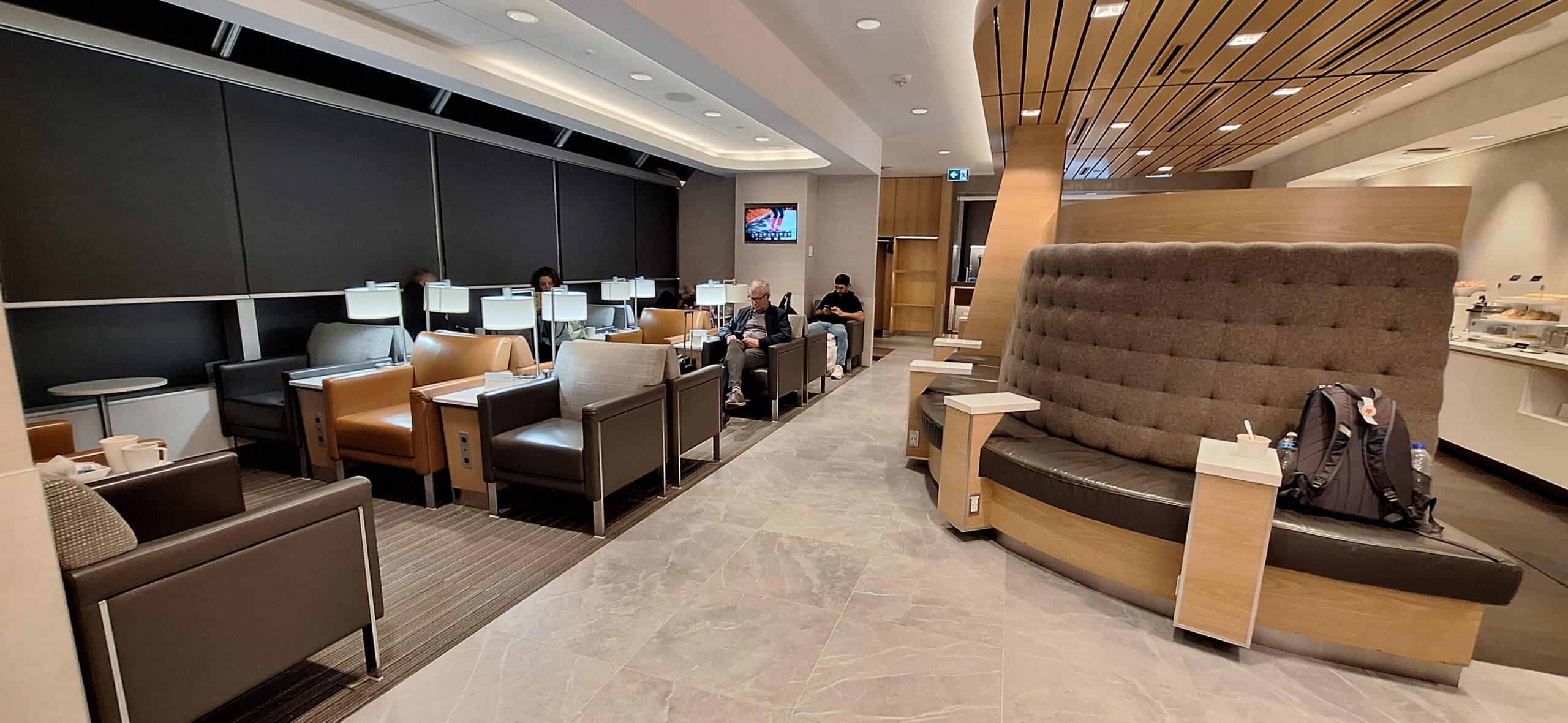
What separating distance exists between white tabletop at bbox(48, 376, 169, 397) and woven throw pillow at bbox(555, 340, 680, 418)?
96.2 inches

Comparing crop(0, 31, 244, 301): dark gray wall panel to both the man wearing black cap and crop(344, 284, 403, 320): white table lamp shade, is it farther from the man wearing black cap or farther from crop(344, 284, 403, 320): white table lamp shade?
the man wearing black cap

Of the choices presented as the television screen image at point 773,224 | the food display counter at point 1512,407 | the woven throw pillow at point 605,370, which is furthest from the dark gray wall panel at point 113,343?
the food display counter at point 1512,407

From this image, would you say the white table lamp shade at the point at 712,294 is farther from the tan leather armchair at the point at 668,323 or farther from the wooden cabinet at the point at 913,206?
the wooden cabinet at the point at 913,206

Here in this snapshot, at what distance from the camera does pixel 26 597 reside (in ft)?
4.05

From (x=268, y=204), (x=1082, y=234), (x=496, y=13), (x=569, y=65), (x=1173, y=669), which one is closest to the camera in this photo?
(x=1173, y=669)

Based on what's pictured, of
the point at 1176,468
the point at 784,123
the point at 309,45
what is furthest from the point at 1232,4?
the point at 309,45

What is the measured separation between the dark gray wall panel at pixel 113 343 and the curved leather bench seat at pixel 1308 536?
18.7 feet

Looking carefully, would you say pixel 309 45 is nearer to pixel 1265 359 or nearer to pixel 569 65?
pixel 569 65

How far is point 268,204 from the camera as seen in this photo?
14.8 ft

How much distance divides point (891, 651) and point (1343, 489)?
1776 mm

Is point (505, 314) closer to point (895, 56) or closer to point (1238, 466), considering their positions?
point (895, 56)

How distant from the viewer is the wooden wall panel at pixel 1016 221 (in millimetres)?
5605

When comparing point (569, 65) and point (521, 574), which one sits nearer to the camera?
point (521, 574)

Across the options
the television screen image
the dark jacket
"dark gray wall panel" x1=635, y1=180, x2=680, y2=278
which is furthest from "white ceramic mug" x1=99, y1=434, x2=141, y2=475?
the television screen image
